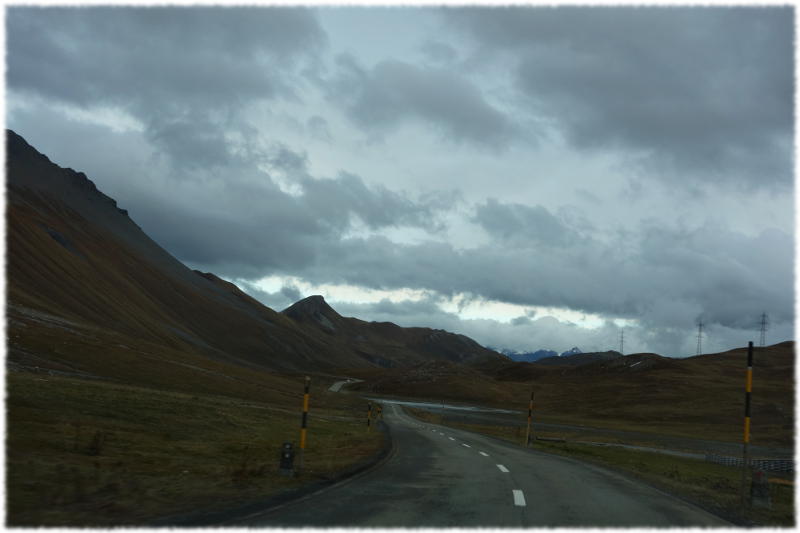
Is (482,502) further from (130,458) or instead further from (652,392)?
(652,392)

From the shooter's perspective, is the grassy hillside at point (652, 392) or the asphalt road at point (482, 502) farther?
the grassy hillside at point (652, 392)

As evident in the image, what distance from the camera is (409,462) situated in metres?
22.6

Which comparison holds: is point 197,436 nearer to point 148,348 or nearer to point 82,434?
point 82,434

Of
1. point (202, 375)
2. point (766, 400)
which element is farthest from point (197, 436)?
point (766, 400)

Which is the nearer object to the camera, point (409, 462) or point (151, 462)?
point (151, 462)

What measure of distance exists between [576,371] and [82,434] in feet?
607

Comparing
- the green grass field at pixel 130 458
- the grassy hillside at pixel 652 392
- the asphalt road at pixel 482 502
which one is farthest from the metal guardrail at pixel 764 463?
the grassy hillside at pixel 652 392

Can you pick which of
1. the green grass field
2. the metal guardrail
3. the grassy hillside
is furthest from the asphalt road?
the grassy hillside

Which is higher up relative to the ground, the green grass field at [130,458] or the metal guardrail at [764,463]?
the green grass field at [130,458]

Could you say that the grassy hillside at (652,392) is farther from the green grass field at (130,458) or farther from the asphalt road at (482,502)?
the green grass field at (130,458)

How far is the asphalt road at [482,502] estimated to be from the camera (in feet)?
37.9

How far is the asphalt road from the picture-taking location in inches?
454

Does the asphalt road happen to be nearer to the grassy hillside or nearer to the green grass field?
the green grass field

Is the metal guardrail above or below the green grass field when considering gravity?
below
